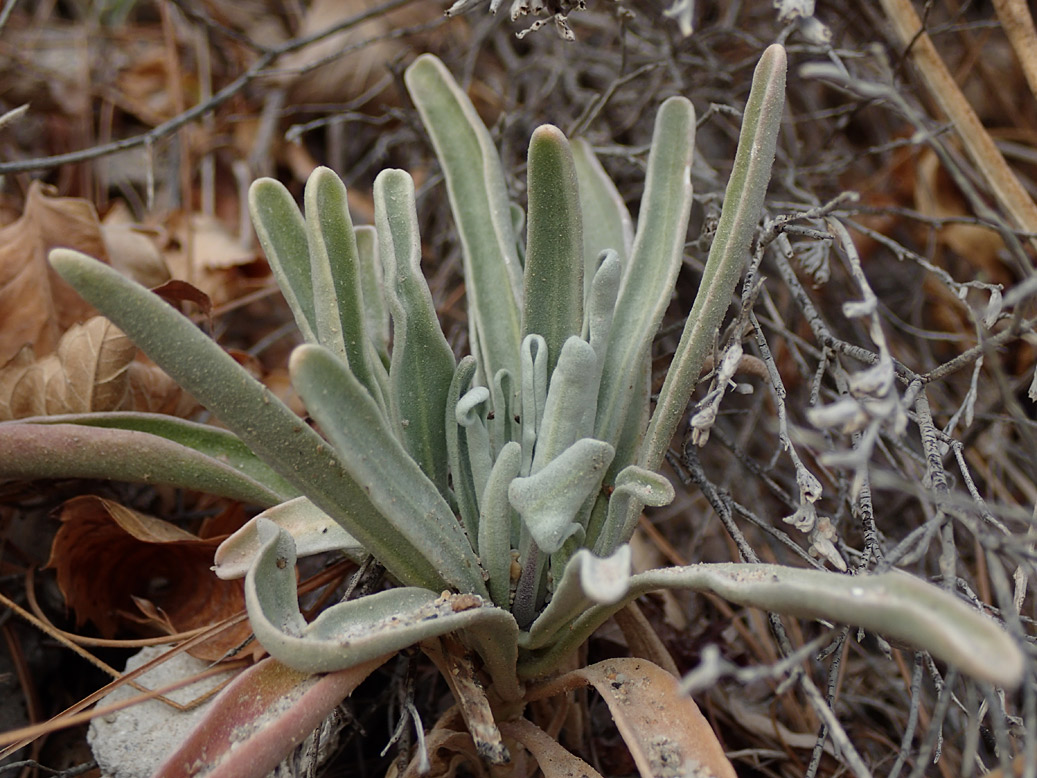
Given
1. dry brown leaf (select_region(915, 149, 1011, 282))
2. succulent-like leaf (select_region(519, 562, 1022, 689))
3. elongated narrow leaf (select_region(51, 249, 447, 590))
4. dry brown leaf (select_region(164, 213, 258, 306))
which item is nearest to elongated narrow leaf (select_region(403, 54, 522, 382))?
elongated narrow leaf (select_region(51, 249, 447, 590))

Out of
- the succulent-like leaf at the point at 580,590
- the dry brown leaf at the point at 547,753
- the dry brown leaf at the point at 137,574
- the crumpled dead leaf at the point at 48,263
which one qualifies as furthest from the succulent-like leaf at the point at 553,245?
the crumpled dead leaf at the point at 48,263

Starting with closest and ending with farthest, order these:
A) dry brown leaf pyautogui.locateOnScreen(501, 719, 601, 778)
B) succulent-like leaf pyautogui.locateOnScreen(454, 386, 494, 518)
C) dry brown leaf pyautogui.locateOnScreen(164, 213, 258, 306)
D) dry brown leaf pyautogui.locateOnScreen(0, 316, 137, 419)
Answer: dry brown leaf pyautogui.locateOnScreen(501, 719, 601, 778)
succulent-like leaf pyautogui.locateOnScreen(454, 386, 494, 518)
dry brown leaf pyautogui.locateOnScreen(0, 316, 137, 419)
dry brown leaf pyautogui.locateOnScreen(164, 213, 258, 306)

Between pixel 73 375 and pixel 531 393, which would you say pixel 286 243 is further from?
pixel 73 375

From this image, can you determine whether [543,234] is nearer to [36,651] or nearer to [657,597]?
[657,597]

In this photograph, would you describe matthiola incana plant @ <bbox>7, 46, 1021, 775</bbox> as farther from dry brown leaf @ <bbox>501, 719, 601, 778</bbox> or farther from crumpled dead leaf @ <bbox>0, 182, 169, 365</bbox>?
crumpled dead leaf @ <bbox>0, 182, 169, 365</bbox>

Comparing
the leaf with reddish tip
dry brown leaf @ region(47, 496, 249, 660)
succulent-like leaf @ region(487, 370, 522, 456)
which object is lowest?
dry brown leaf @ region(47, 496, 249, 660)

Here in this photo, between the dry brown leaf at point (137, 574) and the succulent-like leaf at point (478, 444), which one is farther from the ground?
the succulent-like leaf at point (478, 444)

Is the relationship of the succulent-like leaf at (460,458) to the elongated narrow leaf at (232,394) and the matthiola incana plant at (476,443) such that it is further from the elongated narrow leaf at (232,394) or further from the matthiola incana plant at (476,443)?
the elongated narrow leaf at (232,394)

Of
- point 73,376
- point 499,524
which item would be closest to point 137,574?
point 73,376
